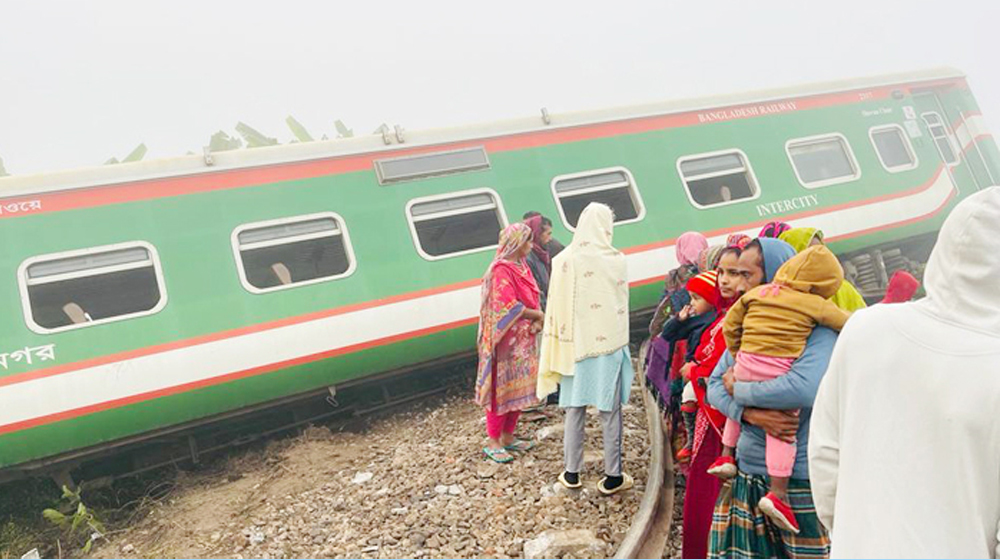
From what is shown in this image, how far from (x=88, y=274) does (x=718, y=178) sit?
618 cm

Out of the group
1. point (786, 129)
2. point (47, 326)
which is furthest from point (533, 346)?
point (786, 129)

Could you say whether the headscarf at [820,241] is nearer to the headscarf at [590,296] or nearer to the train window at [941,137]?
the headscarf at [590,296]

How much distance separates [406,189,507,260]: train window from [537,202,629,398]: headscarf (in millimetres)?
2247

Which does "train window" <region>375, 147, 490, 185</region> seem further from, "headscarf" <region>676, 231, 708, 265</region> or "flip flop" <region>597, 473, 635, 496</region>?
"flip flop" <region>597, 473, 635, 496</region>

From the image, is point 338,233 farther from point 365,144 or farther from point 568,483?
point 568,483

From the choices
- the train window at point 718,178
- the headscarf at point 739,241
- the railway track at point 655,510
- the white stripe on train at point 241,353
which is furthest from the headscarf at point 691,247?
the train window at point 718,178

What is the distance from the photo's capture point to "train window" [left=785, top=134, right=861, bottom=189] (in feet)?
24.4

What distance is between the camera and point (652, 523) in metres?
3.47

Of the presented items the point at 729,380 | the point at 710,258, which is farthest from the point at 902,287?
the point at 729,380

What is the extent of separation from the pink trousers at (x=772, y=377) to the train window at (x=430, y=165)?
13.8 feet

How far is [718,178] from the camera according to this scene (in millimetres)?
7133

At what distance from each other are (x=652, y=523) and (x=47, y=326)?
4467 mm

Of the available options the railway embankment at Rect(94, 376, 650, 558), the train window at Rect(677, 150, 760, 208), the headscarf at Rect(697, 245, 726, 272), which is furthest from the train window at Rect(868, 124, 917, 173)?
the headscarf at Rect(697, 245, 726, 272)

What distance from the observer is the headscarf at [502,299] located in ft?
14.1
